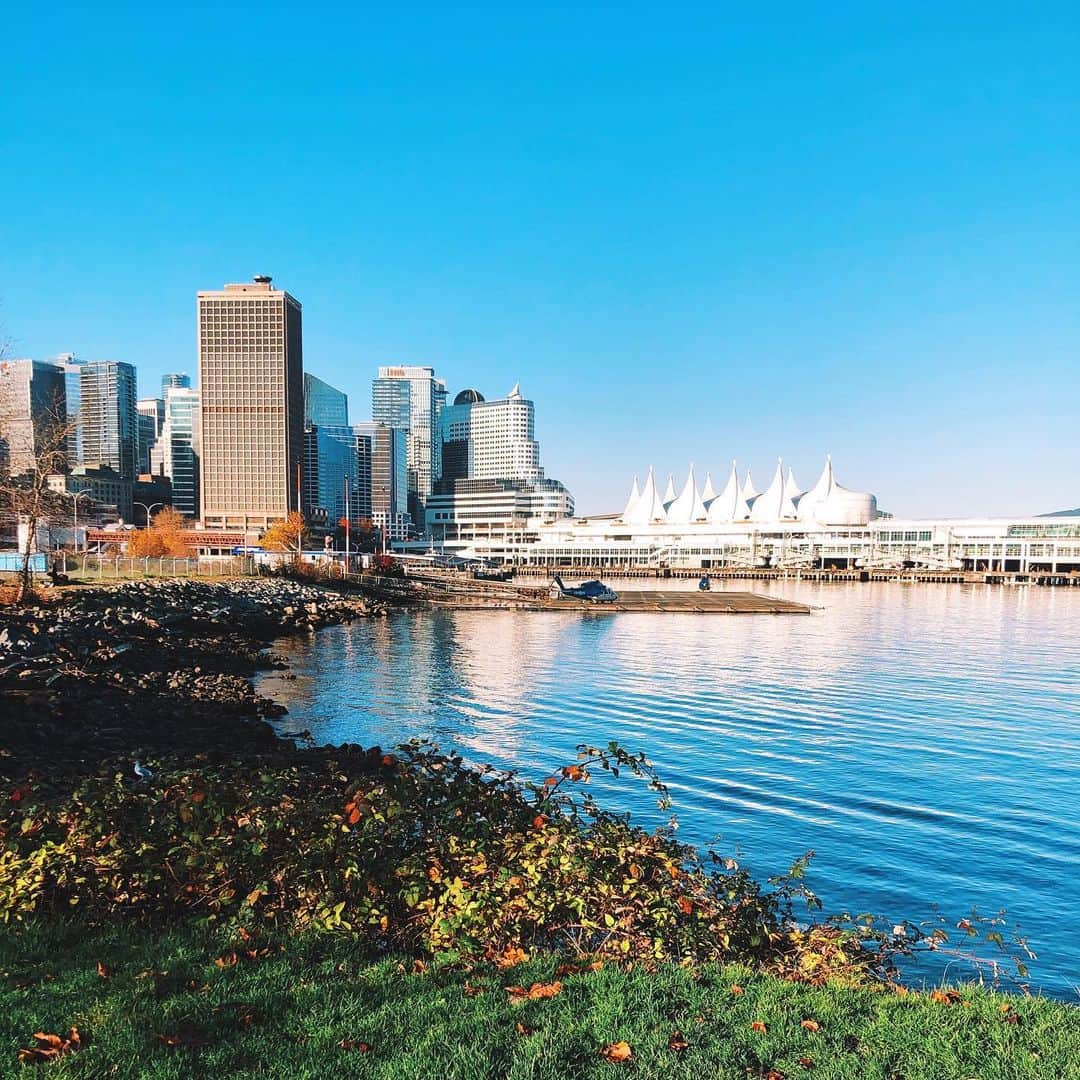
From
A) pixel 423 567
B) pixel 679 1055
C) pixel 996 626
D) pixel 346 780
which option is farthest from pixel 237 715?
pixel 423 567

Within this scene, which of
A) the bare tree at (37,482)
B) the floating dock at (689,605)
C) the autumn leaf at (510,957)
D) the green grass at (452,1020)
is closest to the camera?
the green grass at (452,1020)

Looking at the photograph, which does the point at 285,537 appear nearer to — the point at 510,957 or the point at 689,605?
the point at 689,605

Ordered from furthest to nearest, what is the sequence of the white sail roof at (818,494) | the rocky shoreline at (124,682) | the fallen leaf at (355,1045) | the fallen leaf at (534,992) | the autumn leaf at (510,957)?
the white sail roof at (818,494) < the rocky shoreline at (124,682) < the autumn leaf at (510,957) < the fallen leaf at (534,992) < the fallen leaf at (355,1045)

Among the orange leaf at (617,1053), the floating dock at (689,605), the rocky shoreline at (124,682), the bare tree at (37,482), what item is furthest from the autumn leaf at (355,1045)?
the floating dock at (689,605)

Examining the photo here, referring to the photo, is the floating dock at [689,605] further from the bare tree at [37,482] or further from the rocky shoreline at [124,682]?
the bare tree at [37,482]

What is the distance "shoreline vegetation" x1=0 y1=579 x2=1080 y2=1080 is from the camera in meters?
5.99

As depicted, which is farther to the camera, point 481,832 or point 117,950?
point 481,832

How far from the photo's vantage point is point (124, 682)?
24266mm

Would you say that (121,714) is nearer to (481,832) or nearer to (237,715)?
(237,715)

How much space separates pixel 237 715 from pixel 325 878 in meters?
16.6

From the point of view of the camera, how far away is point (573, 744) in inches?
925

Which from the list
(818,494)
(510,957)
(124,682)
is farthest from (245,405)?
(510,957)

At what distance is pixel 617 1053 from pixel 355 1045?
2058mm

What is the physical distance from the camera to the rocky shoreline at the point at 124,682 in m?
16.5
